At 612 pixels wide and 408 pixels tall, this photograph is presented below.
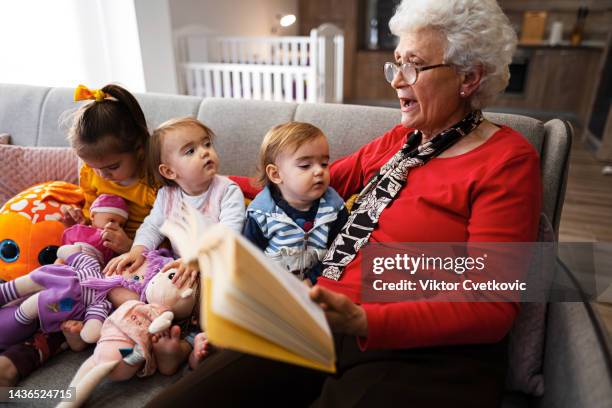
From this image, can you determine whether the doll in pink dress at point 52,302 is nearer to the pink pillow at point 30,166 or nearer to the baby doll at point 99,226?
the baby doll at point 99,226

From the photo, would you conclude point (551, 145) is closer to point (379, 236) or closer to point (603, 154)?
point (379, 236)

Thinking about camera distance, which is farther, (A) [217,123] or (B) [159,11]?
(B) [159,11]

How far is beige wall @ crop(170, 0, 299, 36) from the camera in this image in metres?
4.14

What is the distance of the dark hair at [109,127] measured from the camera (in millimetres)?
1378

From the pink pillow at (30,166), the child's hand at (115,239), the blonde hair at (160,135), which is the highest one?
→ the blonde hair at (160,135)

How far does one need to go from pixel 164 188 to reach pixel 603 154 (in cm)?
458

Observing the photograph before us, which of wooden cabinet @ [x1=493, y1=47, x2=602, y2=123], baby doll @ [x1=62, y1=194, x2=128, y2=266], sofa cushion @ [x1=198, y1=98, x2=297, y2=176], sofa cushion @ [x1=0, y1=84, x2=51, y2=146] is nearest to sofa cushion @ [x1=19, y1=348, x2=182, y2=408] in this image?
baby doll @ [x1=62, y1=194, x2=128, y2=266]

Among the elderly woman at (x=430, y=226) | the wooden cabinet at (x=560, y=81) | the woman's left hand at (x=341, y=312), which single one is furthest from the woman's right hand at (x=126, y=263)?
the wooden cabinet at (x=560, y=81)

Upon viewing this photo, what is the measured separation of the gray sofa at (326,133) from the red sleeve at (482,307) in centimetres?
17

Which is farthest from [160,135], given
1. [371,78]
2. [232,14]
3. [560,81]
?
[560,81]

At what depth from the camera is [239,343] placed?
1.62 ft

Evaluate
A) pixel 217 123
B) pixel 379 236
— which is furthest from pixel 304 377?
pixel 217 123

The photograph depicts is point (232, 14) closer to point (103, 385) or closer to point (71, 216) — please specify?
point (71, 216)

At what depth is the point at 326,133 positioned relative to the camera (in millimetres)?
1510
